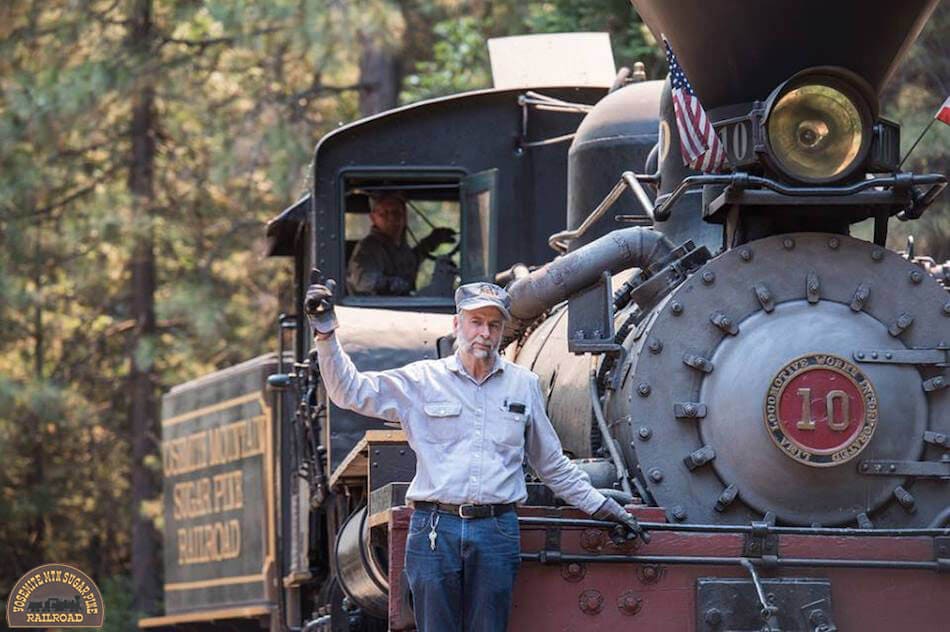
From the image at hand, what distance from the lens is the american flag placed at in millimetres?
5812

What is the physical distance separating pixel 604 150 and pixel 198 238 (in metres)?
12.6

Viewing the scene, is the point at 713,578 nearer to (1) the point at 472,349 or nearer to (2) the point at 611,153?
(1) the point at 472,349

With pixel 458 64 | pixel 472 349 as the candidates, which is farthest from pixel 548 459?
pixel 458 64

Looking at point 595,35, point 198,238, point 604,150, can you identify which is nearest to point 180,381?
point 198,238

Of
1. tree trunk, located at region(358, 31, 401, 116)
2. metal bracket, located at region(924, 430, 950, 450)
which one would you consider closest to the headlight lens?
metal bracket, located at region(924, 430, 950, 450)

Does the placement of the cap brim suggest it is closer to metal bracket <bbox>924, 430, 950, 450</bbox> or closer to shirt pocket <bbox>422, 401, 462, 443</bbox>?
shirt pocket <bbox>422, 401, 462, 443</bbox>

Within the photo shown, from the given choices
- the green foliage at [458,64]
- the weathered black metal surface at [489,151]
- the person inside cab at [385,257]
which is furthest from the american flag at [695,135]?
the green foliage at [458,64]

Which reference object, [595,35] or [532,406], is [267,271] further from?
[532,406]

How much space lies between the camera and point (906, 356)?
221 inches

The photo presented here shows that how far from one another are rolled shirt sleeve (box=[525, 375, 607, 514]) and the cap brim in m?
0.26

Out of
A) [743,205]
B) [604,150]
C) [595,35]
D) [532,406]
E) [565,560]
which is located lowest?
[565,560]

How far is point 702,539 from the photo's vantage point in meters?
5.29

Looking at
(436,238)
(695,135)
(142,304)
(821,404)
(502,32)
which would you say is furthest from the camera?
(142,304)

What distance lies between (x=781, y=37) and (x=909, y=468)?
132 centimetres
